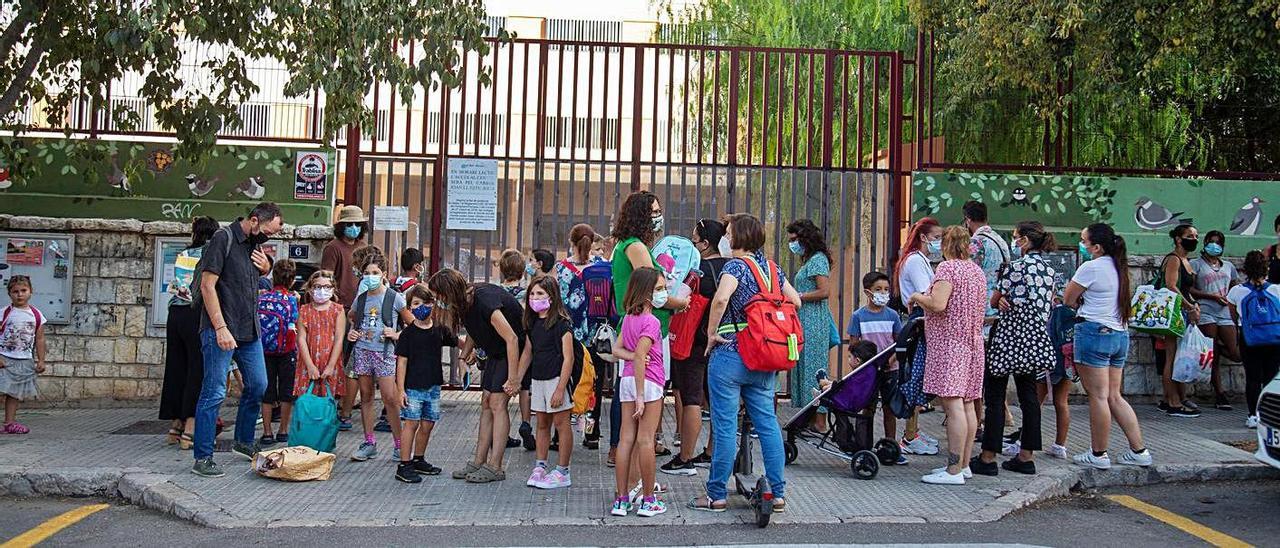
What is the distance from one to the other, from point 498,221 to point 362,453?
3.61 meters

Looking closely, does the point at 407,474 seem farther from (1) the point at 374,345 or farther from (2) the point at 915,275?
(2) the point at 915,275

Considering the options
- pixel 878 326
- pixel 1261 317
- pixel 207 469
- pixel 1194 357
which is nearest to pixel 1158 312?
pixel 1194 357

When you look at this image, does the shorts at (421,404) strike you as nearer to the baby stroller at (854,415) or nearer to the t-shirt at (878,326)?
the baby stroller at (854,415)

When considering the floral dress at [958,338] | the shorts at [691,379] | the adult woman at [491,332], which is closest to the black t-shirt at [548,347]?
the adult woman at [491,332]

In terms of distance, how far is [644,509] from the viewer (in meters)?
6.43

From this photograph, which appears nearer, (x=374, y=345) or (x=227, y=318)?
(x=227, y=318)

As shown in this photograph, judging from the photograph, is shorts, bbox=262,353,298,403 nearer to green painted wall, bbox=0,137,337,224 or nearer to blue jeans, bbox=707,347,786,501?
green painted wall, bbox=0,137,337,224

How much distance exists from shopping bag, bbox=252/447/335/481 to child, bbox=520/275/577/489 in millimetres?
1361

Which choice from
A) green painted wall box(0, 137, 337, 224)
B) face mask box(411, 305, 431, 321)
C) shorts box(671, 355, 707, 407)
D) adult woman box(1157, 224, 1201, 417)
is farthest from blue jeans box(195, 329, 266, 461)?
adult woman box(1157, 224, 1201, 417)

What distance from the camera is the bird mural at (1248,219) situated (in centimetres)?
1150

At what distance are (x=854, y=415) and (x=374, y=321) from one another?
3387 mm

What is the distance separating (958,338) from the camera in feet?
24.1

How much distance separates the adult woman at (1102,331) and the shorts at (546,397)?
350cm

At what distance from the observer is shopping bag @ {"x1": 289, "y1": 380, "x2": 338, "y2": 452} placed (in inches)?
300
